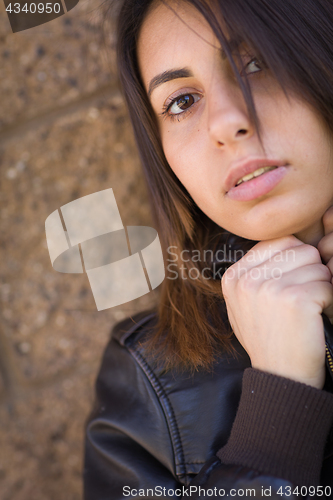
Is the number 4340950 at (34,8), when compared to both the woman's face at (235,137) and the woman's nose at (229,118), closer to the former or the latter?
the woman's face at (235,137)

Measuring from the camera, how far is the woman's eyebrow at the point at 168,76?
90cm

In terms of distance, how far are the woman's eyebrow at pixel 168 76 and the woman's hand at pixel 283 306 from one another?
1.49ft

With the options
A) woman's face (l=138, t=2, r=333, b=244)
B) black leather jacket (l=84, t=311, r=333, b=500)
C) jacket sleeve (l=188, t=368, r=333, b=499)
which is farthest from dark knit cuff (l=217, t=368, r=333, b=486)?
woman's face (l=138, t=2, r=333, b=244)

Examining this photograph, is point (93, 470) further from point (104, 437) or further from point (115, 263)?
point (115, 263)

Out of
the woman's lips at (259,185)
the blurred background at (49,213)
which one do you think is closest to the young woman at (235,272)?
the woman's lips at (259,185)

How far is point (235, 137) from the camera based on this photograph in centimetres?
83

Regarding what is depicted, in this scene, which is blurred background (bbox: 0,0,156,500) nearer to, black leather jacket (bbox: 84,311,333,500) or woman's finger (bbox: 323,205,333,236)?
black leather jacket (bbox: 84,311,333,500)

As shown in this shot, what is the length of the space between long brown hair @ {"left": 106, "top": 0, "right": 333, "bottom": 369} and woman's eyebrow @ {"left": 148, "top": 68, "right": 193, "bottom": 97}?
0.10 m

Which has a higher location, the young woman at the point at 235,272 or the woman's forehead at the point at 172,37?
the woman's forehead at the point at 172,37

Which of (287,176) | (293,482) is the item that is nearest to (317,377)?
(293,482)

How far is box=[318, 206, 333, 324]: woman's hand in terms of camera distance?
3.05ft

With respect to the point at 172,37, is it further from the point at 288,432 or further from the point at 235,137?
the point at 288,432

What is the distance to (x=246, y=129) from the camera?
819mm

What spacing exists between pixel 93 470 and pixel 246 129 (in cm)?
102
